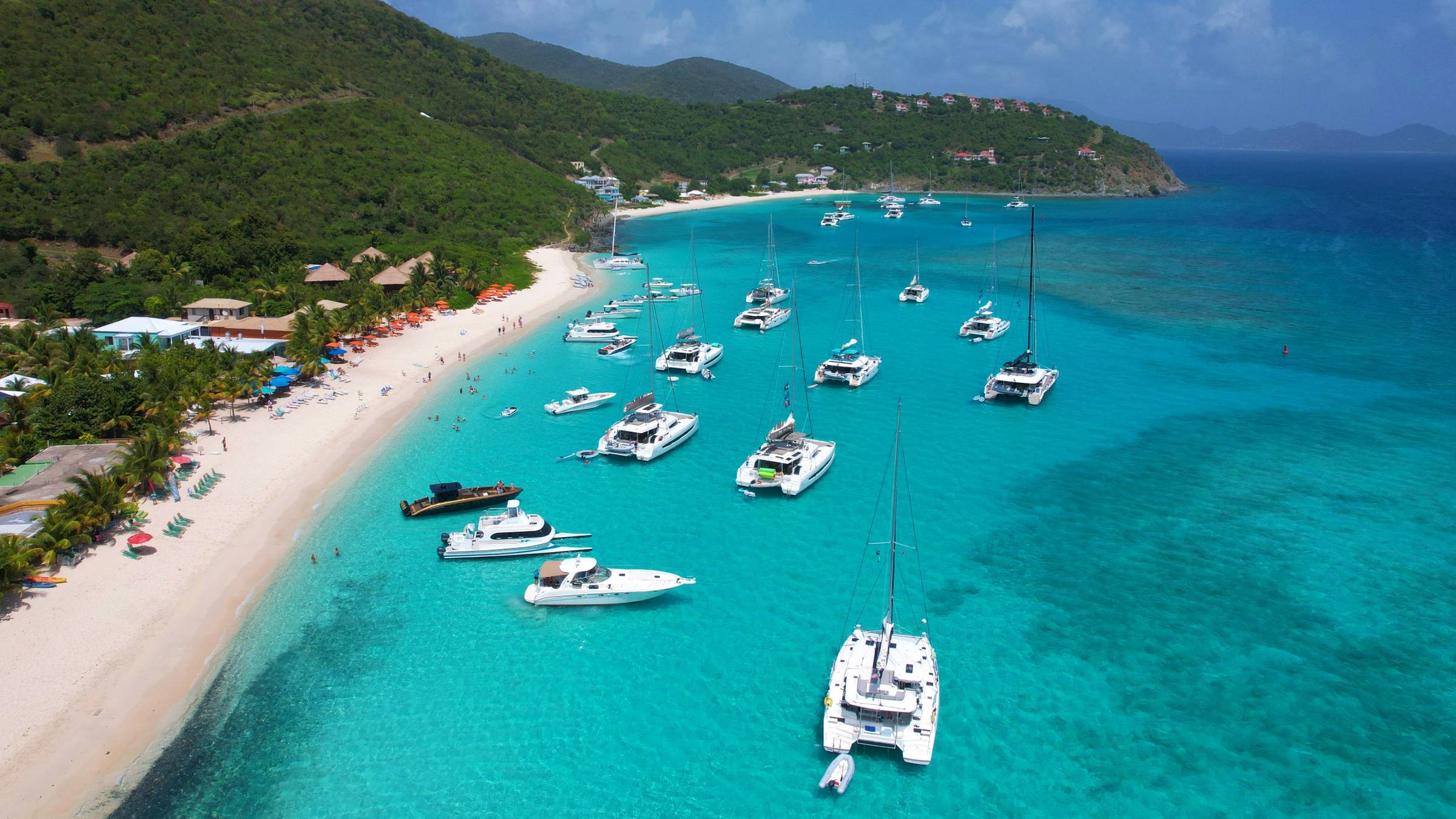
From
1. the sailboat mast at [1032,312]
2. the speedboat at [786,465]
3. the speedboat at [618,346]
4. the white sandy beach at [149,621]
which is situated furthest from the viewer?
the speedboat at [618,346]

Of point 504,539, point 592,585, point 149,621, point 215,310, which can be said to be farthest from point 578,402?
point 215,310

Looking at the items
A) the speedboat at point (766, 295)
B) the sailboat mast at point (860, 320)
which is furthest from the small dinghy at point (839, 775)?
the speedboat at point (766, 295)

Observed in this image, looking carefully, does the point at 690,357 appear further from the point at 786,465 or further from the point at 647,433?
the point at 786,465

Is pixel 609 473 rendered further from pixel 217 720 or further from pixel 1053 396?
pixel 1053 396

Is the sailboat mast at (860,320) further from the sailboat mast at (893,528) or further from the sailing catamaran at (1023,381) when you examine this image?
the sailboat mast at (893,528)

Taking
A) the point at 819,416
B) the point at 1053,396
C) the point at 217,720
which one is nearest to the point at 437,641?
the point at 217,720

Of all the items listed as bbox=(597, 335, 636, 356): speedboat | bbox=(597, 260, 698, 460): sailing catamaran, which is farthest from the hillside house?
bbox=(597, 260, 698, 460): sailing catamaran
